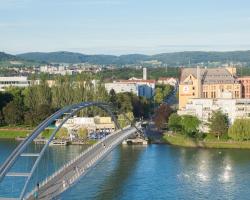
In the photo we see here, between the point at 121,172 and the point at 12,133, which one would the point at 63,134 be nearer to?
the point at 12,133

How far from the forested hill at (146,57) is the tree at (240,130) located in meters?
83.3

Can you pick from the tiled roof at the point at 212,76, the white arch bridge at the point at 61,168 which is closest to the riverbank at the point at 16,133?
the white arch bridge at the point at 61,168

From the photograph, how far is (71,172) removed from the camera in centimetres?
1172

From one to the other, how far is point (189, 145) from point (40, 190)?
10911 millimetres

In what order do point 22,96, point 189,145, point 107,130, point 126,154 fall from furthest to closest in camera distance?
point 22,96 < point 107,130 < point 189,145 < point 126,154

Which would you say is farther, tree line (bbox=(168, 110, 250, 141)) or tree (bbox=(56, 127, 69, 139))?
tree (bbox=(56, 127, 69, 139))

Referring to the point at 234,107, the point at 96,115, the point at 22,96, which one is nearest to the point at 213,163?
the point at 234,107

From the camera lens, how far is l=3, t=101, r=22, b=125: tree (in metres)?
24.4

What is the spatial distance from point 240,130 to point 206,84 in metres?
9.09

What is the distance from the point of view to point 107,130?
22.7m

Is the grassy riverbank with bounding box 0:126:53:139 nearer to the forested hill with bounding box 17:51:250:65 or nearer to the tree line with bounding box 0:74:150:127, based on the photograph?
the tree line with bounding box 0:74:150:127

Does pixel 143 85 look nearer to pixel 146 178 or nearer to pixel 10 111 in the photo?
pixel 10 111

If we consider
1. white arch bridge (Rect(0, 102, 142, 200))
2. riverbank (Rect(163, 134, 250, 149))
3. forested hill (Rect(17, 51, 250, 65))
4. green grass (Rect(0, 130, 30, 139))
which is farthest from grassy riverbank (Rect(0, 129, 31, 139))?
forested hill (Rect(17, 51, 250, 65))

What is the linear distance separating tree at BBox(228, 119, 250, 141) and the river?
1062 mm
